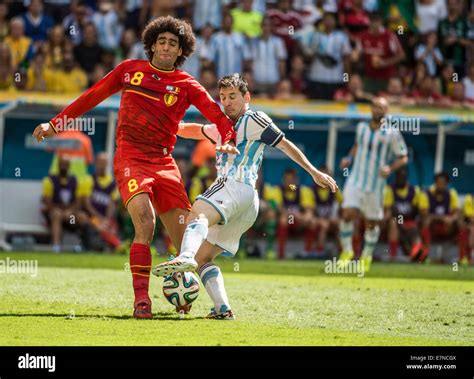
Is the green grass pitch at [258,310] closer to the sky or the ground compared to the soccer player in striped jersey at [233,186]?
closer to the ground

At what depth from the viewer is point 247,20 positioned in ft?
73.5

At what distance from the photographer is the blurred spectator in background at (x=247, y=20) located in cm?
2230

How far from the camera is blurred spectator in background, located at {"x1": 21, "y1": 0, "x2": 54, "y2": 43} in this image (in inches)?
865

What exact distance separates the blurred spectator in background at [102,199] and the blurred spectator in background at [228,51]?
2.77 m

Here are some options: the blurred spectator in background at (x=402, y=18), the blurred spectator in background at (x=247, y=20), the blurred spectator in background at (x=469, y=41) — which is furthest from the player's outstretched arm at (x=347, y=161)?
the blurred spectator in background at (x=469, y=41)

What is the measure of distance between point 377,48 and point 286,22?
6.02ft

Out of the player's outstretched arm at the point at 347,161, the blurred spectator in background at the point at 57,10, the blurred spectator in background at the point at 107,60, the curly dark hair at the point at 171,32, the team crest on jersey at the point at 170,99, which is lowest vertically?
the player's outstretched arm at the point at 347,161

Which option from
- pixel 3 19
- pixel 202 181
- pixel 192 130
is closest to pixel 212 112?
pixel 192 130

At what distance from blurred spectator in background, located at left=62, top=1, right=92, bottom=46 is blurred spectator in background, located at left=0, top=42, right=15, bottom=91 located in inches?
57.4

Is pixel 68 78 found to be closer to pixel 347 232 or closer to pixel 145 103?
pixel 347 232

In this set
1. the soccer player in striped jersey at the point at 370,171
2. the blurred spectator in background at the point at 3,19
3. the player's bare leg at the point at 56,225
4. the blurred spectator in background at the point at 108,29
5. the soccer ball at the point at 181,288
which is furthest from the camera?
the blurred spectator in background at the point at 108,29

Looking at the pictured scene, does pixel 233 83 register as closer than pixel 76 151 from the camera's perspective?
Yes

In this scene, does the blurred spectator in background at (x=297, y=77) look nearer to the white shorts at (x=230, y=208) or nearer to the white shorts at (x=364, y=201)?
the white shorts at (x=364, y=201)

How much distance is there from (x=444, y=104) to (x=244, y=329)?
1312 centimetres
